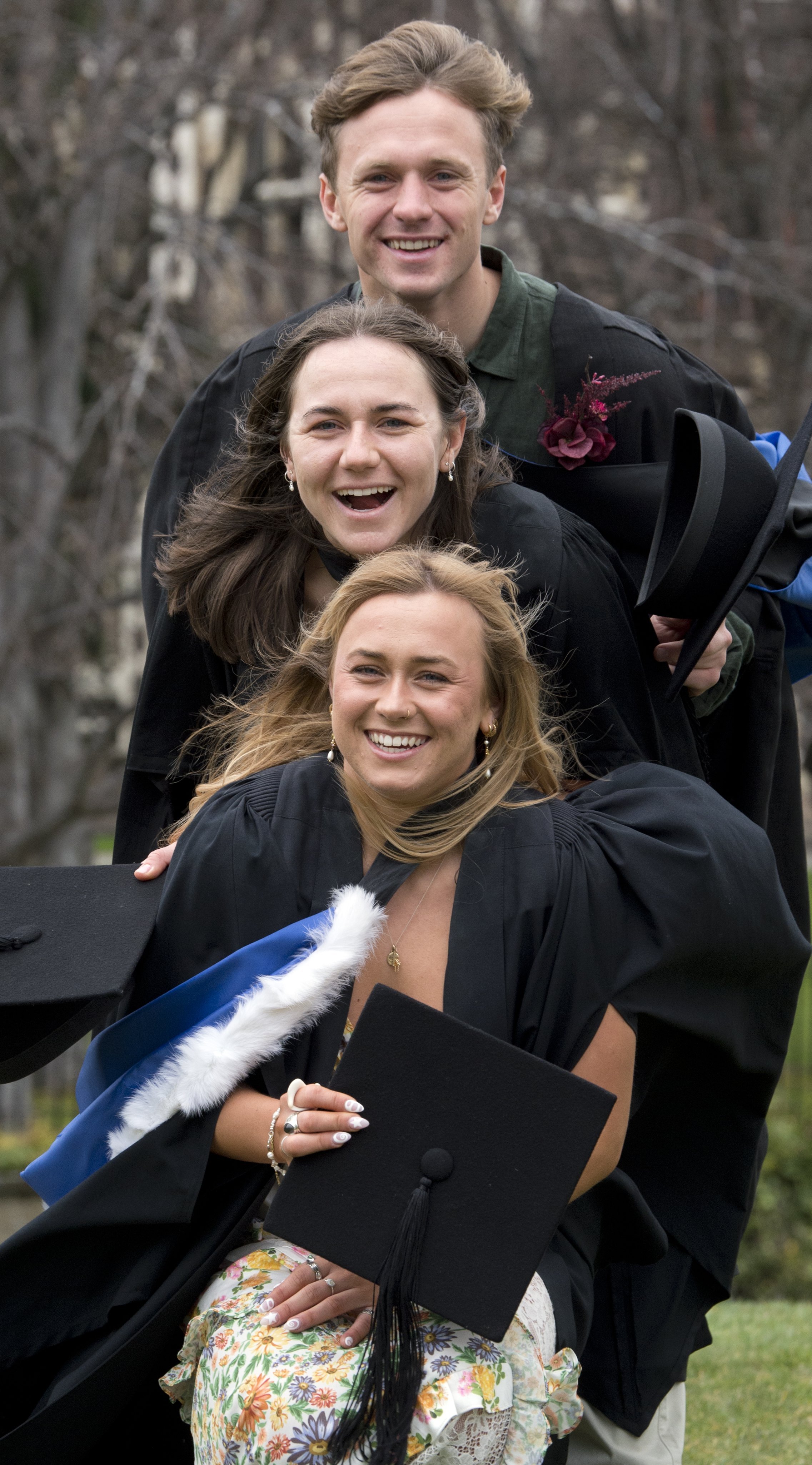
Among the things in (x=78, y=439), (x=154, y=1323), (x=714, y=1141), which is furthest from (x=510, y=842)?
(x=78, y=439)

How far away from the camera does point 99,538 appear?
25.9 feet

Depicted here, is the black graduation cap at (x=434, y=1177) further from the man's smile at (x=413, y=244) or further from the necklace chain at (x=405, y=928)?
the man's smile at (x=413, y=244)

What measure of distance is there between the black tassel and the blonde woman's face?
0.72 m

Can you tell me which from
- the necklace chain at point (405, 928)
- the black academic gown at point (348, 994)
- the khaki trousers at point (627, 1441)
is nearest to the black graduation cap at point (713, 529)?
the black academic gown at point (348, 994)

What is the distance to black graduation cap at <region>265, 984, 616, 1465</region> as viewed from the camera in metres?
2.47

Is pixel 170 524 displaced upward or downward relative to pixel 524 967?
upward

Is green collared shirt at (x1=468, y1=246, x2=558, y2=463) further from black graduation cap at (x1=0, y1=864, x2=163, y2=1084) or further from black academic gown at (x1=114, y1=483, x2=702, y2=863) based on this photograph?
black graduation cap at (x1=0, y1=864, x2=163, y2=1084)

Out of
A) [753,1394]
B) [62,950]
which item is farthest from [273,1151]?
[753,1394]

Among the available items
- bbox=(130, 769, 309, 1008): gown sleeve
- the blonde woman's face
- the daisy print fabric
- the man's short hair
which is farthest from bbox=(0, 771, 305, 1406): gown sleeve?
the man's short hair

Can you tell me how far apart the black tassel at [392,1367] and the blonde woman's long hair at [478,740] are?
66cm

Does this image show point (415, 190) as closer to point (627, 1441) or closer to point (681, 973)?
point (681, 973)

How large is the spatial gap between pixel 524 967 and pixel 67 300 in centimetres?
659

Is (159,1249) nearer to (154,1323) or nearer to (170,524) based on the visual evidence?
(154,1323)

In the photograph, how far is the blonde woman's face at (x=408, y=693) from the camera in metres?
2.86
